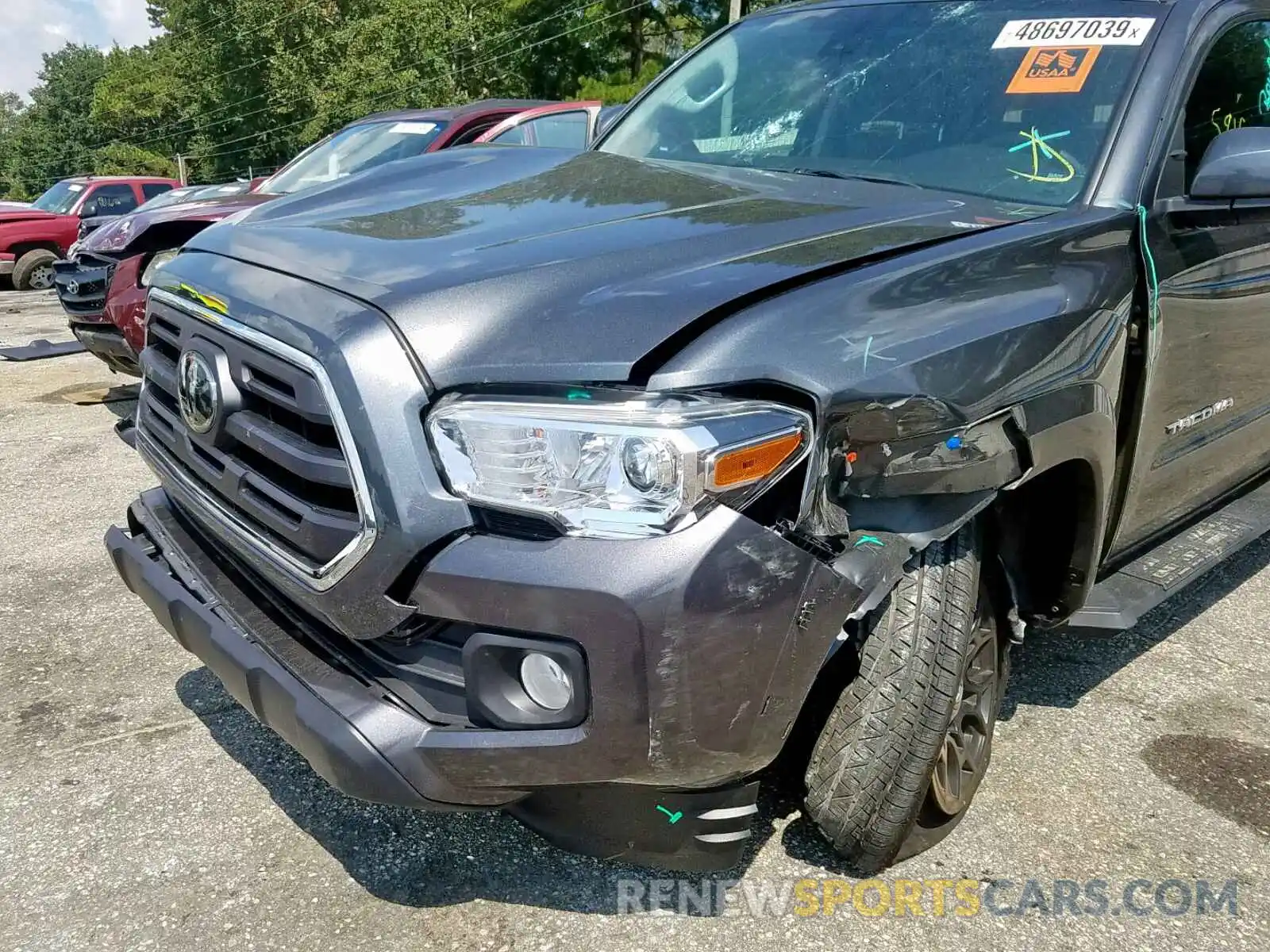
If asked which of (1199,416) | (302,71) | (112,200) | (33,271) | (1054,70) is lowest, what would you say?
(33,271)

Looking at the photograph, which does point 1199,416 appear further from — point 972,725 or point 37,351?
point 37,351

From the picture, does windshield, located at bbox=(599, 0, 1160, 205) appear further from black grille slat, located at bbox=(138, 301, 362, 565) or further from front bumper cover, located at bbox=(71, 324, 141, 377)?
front bumper cover, located at bbox=(71, 324, 141, 377)

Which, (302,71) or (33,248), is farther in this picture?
(302,71)

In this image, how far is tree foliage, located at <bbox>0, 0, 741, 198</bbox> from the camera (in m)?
33.4

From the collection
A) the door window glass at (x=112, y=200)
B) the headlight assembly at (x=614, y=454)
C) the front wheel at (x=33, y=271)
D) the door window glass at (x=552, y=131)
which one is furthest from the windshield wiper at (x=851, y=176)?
the door window glass at (x=112, y=200)

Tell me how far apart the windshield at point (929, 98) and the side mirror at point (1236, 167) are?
26 centimetres

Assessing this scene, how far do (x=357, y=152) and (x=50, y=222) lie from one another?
9.84 m

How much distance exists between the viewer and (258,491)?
2135mm

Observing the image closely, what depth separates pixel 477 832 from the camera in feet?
8.54

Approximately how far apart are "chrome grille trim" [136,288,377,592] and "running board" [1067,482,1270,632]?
70.0 inches

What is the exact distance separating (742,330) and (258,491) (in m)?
0.99

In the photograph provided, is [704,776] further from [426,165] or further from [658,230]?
[426,165]

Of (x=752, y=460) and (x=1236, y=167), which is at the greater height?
(x=1236, y=167)

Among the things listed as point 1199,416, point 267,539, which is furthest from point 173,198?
point 1199,416
